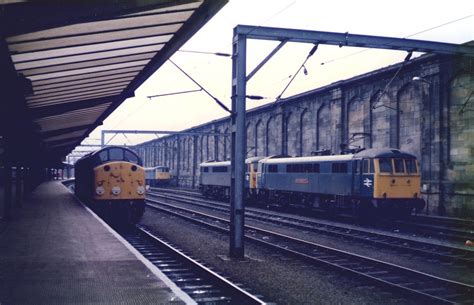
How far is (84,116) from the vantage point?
21.1 meters

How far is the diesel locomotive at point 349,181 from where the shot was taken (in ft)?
63.4

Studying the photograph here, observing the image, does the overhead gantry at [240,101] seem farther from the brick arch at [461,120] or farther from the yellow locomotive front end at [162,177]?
the yellow locomotive front end at [162,177]

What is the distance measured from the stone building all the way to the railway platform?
1012 cm

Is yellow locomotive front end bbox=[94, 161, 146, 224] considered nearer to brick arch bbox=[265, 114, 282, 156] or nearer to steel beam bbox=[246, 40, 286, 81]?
steel beam bbox=[246, 40, 286, 81]

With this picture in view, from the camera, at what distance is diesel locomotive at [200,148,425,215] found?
19312 millimetres

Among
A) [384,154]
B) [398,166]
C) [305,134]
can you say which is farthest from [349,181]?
[305,134]

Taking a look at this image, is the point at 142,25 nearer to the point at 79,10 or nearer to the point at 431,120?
the point at 79,10

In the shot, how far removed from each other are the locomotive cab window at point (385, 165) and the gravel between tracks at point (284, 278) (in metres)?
7.88

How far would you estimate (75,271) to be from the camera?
8.60 m

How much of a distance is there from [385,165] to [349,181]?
1906mm

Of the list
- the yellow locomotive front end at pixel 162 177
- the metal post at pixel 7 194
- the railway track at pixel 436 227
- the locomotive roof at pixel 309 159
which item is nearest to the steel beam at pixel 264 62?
the railway track at pixel 436 227

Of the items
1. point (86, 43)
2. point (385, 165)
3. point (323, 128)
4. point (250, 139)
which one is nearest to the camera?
point (86, 43)

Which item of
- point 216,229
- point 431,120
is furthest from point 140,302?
point 431,120

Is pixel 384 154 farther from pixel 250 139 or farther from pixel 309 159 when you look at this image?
pixel 250 139
